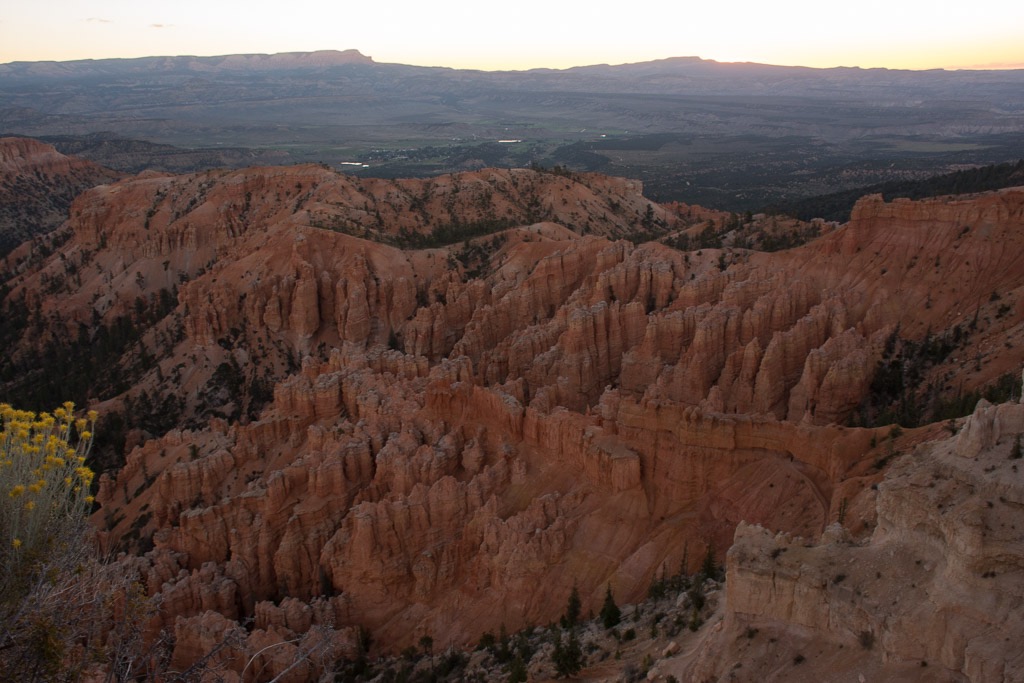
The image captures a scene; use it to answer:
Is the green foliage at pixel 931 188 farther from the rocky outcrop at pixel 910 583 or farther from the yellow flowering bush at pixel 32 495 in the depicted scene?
the yellow flowering bush at pixel 32 495

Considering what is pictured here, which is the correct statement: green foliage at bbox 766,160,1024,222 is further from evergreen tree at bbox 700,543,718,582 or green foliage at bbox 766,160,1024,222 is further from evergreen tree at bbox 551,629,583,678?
evergreen tree at bbox 551,629,583,678

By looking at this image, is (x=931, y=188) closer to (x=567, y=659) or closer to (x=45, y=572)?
(x=567, y=659)

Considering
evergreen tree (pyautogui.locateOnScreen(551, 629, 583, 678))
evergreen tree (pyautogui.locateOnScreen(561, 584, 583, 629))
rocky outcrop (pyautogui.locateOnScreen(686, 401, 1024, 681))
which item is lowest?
evergreen tree (pyautogui.locateOnScreen(561, 584, 583, 629))

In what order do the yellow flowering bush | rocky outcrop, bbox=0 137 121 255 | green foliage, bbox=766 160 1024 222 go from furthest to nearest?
1. rocky outcrop, bbox=0 137 121 255
2. green foliage, bbox=766 160 1024 222
3. the yellow flowering bush

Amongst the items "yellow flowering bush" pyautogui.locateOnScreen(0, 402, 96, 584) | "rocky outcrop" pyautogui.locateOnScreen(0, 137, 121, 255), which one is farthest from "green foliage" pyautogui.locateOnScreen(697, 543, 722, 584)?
"rocky outcrop" pyautogui.locateOnScreen(0, 137, 121, 255)

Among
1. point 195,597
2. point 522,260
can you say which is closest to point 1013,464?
point 195,597

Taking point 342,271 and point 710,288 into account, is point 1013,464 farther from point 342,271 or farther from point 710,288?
point 342,271

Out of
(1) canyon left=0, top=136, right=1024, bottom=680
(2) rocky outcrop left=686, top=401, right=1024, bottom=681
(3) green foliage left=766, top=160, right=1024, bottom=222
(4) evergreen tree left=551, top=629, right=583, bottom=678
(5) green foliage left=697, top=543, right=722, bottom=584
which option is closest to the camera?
(2) rocky outcrop left=686, top=401, right=1024, bottom=681
